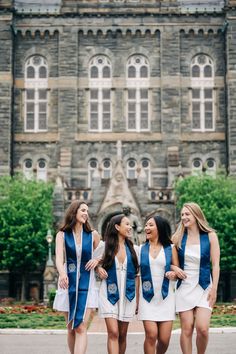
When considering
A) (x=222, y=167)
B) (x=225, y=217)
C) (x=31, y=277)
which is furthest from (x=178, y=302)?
(x=222, y=167)

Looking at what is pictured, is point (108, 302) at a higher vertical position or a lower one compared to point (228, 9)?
lower

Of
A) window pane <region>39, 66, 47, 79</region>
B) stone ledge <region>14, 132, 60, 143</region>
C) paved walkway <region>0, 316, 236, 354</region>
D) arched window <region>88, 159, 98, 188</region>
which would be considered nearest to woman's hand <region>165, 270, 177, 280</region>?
paved walkway <region>0, 316, 236, 354</region>

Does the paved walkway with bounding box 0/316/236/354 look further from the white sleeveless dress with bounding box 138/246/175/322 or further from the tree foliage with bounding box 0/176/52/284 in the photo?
the tree foliage with bounding box 0/176/52/284

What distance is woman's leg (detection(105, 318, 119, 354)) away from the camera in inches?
387

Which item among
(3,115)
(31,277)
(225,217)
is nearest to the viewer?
(225,217)

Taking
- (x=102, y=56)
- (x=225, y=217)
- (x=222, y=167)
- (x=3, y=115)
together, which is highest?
(x=102, y=56)

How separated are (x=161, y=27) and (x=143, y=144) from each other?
273 inches

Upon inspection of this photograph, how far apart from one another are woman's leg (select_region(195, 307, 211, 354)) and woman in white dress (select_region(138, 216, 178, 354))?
338 mm

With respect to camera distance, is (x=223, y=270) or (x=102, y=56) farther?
(x=102, y=56)

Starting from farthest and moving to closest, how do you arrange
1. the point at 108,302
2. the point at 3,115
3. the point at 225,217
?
the point at 3,115 → the point at 225,217 → the point at 108,302

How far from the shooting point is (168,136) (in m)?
42.3

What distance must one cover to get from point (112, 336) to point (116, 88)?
34082 millimetres

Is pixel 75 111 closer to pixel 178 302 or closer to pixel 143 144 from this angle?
pixel 143 144

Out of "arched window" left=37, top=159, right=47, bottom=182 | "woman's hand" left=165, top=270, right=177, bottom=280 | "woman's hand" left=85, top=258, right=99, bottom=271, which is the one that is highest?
"arched window" left=37, top=159, right=47, bottom=182
